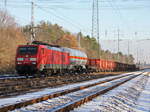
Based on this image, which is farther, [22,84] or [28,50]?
[28,50]

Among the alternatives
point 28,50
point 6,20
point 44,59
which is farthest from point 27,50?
point 6,20

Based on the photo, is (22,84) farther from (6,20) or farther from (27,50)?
(6,20)

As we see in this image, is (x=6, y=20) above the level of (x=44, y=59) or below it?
above

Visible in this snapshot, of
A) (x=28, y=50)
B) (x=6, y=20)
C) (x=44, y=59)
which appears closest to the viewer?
(x=28, y=50)

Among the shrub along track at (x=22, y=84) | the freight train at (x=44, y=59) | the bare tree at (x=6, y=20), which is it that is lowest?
the shrub along track at (x=22, y=84)

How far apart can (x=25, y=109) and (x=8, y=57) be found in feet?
110

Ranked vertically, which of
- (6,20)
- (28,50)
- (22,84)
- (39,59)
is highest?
(6,20)

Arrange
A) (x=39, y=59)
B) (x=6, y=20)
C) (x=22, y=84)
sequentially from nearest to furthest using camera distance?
(x=22, y=84) → (x=39, y=59) → (x=6, y=20)

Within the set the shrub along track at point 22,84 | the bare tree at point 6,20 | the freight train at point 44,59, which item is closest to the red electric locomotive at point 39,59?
the freight train at point 44,59

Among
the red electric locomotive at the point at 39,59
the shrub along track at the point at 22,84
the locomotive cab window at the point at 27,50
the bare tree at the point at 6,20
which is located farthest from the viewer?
the bare tree at the point at 6,20

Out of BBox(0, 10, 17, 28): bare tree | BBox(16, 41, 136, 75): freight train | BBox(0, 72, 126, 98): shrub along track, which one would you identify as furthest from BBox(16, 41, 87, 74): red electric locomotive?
BBox(0, 10, 17, 28): bare tree

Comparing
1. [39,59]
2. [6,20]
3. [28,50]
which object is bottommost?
[39,59]

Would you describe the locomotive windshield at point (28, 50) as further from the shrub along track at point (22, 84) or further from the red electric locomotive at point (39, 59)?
the shrub along track at point (22, 84)

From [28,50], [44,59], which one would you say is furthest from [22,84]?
[44,59]
